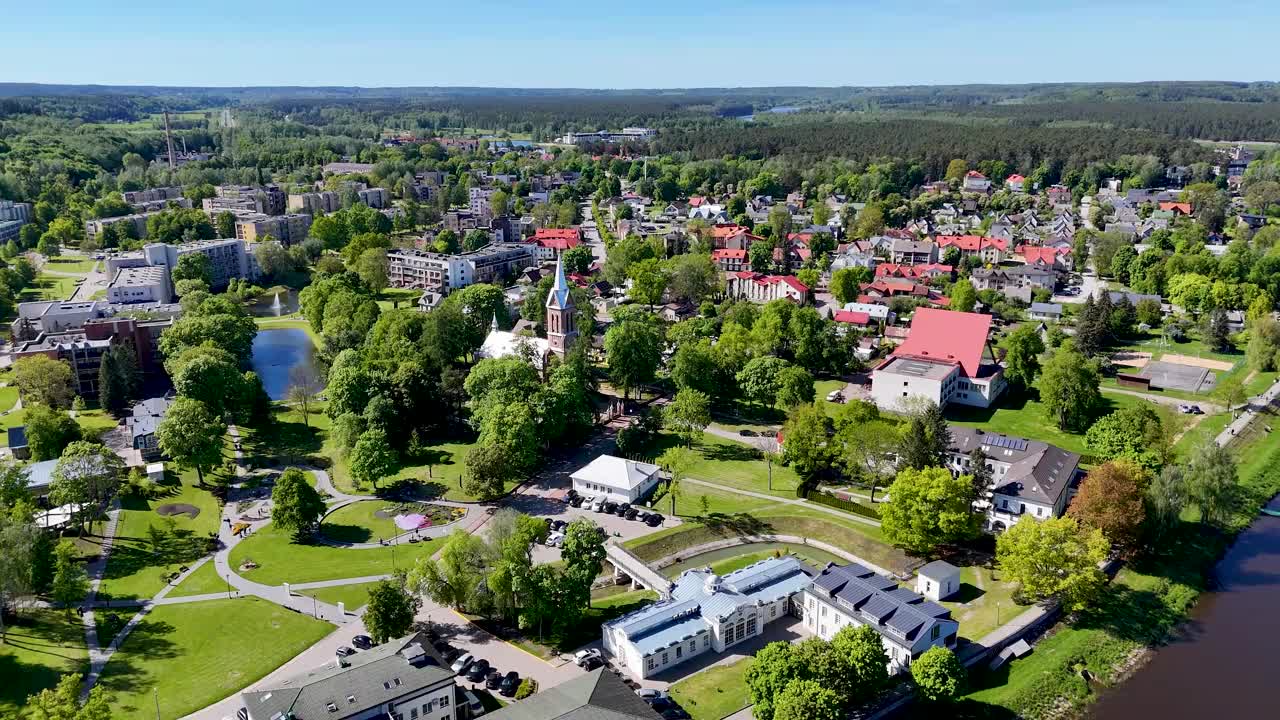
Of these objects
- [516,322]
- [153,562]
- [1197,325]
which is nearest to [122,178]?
[516,322]

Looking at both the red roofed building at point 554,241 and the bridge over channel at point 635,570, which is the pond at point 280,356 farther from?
the bridge over channel at point 635,570

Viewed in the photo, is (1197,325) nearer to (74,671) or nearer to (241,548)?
(241,548)

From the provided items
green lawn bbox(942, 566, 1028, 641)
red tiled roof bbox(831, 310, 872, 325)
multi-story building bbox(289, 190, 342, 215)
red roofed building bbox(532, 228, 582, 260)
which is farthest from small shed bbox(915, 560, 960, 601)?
multi-story building bbox(289, 190, 342, 215)

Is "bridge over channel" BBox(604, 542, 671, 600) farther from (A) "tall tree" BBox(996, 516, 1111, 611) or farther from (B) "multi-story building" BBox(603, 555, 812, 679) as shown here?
(A) "tall tree" BBox(996, 516, 1111, 611)

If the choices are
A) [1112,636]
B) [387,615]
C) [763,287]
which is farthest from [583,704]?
[763,287]

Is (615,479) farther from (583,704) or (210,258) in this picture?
(210,258)

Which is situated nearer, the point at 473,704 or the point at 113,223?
the point at 473,704
